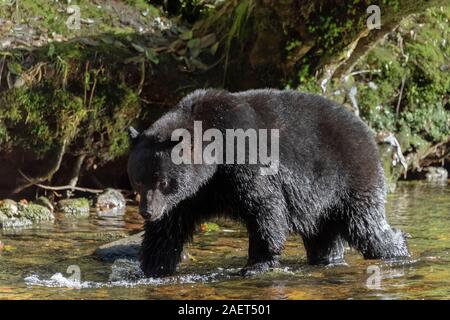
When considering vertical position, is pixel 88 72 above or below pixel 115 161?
above

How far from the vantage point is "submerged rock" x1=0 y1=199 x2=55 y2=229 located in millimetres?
8984

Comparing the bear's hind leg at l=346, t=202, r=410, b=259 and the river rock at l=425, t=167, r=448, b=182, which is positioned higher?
the river rock at l=425, t=167, r=448, b=182

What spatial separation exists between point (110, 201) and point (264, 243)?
3.80 m

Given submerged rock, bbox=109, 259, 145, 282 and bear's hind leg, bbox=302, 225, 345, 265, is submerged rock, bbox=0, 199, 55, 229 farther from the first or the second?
bear's hind leg, bbox=302, 225, 345, 265

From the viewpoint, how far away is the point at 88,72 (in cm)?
985

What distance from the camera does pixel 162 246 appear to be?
6.82 meters

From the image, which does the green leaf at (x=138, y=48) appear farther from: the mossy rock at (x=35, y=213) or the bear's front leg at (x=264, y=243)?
the bear's front leg at (x=264, y=243)

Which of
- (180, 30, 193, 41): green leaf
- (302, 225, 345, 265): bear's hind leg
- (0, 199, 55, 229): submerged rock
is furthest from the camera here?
(180, 30, 193, 41): green leaf

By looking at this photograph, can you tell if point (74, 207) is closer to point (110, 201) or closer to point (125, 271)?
point (110, 201)

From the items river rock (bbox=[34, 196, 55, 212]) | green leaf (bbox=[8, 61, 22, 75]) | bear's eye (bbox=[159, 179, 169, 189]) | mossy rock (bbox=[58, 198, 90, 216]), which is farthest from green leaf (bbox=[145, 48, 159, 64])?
bear's eye (bbox=[159, 179, 169, 189])

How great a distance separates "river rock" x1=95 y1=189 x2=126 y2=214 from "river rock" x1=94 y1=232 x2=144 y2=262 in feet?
7.76
